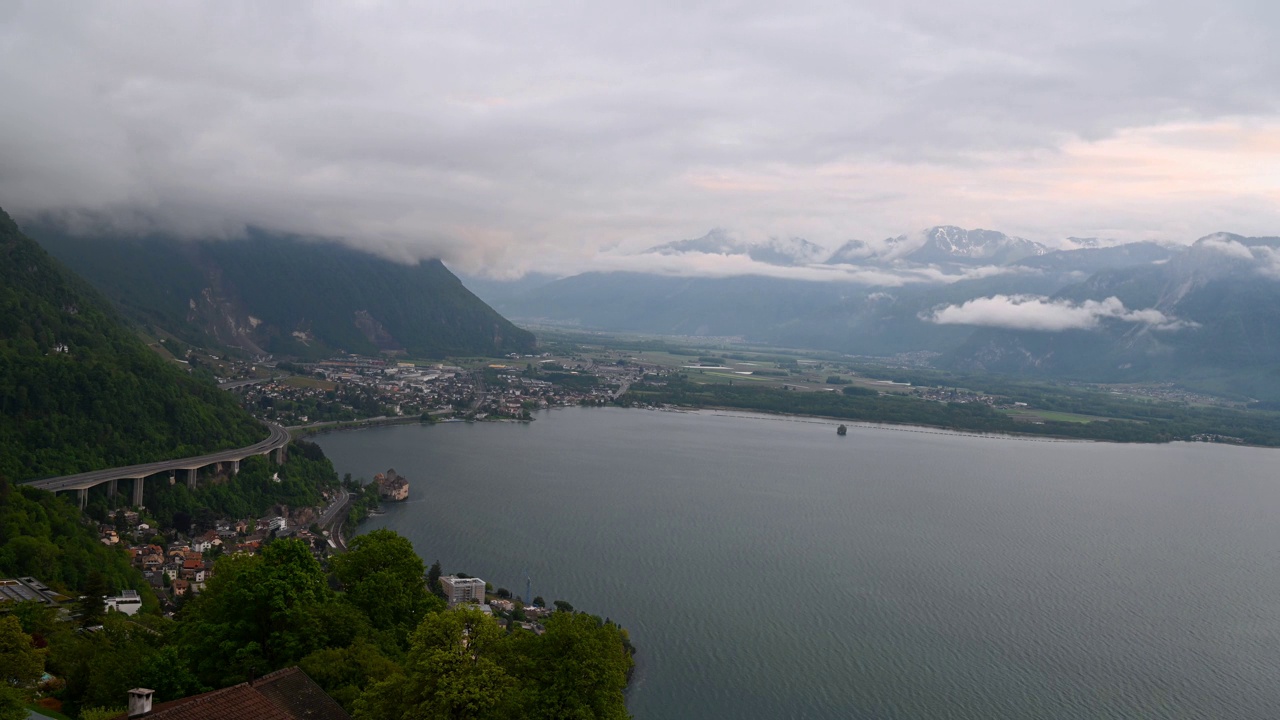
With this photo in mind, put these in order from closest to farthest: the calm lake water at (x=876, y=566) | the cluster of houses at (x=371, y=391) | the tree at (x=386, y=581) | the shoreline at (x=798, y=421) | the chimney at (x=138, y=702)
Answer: the chimney at (x=138, y=702), the tree at (x=386, y=581), the calm lake water at (x=876, y=566), the shoreline at (x=798, y=421), the cluster of houses at (x=371, y=391)

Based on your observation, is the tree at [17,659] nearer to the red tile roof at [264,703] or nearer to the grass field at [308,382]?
the red tile roof at [264,703]

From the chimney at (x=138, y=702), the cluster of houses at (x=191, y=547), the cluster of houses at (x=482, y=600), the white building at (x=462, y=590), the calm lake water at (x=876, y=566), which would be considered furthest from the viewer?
the cluster of houses at (x=191, y=547)

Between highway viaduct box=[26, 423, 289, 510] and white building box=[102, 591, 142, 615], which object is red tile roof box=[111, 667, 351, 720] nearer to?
white building box=[102, 591, 142, 615]

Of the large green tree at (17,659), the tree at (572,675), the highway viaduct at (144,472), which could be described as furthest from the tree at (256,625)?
the highway viaduct at (144,472)

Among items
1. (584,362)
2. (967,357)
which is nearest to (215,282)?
(584,362)

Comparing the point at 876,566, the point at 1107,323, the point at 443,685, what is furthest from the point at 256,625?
the point at 1107,323

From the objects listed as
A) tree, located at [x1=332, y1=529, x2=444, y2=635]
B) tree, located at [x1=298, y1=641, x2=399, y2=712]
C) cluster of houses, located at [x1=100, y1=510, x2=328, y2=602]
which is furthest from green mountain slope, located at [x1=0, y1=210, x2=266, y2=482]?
tree, located at [x1=298, y1=641, x2=399, y2=712]

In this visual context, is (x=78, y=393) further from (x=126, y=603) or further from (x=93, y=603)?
(x=93, y=603)
